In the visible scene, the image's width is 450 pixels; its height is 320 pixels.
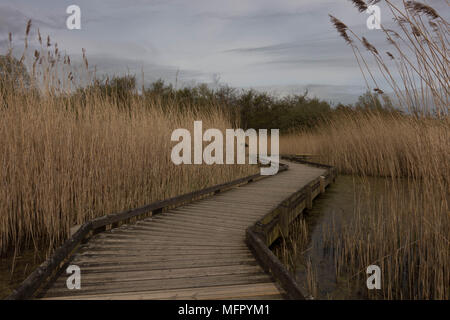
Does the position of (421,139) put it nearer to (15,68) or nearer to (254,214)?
(254,214)

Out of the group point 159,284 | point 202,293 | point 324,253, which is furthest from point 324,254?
point 159,284

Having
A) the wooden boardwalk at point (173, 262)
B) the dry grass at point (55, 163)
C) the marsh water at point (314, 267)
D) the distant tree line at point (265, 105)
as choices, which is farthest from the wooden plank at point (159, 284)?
the distant tree line at point (265, 105)

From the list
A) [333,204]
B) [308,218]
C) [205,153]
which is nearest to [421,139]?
[308,218]

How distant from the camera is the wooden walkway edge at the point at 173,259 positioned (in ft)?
6.77

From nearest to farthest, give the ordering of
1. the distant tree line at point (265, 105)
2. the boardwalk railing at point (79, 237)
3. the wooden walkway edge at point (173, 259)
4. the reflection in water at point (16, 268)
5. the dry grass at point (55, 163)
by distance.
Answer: the boardwalk railing at point (79, 237)
the wooden walkway edge at point (173, 259)
the reflection in water at point (16, 268)
the dry grass at point (55, 163)
the distant tree line at point (265, 105)

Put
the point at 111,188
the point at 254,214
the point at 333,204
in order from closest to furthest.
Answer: the point at 111,188
the point at 254,214
the point at 333,204

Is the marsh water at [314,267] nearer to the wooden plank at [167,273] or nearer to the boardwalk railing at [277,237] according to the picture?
the boardwalk railing at [277,237]

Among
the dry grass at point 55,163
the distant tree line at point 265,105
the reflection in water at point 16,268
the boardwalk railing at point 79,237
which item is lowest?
the reflection in water at point 16,268

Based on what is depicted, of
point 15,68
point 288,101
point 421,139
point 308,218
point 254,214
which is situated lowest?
point 308,218

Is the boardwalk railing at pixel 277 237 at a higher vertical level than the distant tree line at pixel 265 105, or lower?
lower

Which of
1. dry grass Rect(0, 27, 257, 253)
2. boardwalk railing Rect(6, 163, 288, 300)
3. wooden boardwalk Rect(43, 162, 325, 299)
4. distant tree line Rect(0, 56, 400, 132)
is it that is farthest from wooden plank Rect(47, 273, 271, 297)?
distant tree line Rect(0, 56, 400, 132)

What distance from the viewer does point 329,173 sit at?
7.95 m

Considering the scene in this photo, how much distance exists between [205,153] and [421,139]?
447cm

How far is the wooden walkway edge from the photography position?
6.77 feet
